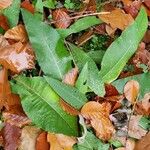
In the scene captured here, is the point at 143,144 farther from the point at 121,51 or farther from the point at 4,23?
the point at 4,23

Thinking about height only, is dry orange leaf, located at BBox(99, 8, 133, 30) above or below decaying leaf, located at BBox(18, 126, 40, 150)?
above

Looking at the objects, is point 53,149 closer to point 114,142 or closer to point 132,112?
point 114,142

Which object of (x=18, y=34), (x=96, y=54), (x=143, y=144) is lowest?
(x=143, y=144)

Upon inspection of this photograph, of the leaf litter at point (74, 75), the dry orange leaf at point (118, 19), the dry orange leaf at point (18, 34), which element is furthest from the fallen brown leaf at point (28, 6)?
the dry orange leaf at point (118, 19)

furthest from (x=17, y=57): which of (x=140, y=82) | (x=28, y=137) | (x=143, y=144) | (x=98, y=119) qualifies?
(x=143, y=144)

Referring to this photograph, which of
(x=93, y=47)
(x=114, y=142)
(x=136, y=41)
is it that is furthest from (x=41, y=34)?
(x=114, y=142)

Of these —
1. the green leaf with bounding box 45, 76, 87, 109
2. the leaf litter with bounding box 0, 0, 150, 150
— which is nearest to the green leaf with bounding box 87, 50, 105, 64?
the leaf litter with bounding box 0, 0, 150, 150

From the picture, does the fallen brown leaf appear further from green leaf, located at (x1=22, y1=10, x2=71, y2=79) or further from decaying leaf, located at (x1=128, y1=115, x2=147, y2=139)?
decaying leaf, located at (x1=128, y1=115, x2=147, y2=139)
